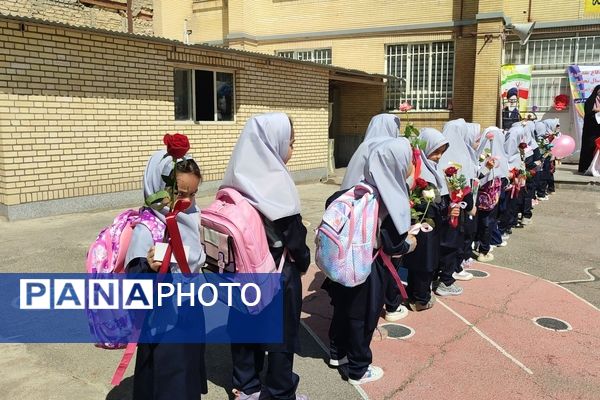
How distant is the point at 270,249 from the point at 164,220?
0.77 metres

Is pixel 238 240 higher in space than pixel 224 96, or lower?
lower

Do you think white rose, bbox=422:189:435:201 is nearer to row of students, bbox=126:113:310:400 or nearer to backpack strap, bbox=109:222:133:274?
row of students, bbox=126:113:310:400

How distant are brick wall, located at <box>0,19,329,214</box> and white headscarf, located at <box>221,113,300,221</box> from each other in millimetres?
6091

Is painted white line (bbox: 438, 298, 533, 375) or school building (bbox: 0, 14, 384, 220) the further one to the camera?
school building (bbox: 0, 14, 384, 220)

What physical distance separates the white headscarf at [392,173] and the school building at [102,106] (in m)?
6.41

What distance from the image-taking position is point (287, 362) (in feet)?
10.3

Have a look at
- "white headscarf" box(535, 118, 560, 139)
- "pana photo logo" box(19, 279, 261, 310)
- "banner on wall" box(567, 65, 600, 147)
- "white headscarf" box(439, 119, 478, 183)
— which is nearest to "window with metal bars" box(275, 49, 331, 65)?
"banner on wall" box(567, 65, 600, 147)

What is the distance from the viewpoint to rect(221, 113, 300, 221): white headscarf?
295 cm

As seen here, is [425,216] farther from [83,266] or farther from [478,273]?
[83,266]

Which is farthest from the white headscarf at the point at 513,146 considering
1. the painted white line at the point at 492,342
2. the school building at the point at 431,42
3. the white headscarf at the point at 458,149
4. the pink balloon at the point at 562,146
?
the school building at the point at 431,42

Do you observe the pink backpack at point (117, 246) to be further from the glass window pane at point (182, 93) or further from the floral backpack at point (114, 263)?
the glass window pane at point (182, 93)


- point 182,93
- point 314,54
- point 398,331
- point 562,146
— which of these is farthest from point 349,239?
point 314,54

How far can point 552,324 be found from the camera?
15.2 ft

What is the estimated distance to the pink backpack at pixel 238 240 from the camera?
Answer: 9.32 feet
